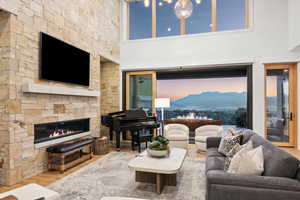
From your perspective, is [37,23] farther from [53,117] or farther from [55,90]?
[53,117]

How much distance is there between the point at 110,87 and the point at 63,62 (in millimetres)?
2408

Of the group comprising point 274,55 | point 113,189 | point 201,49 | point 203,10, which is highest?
point 203,10

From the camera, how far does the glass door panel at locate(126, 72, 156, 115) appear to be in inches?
241

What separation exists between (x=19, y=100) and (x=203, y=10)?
5631 millimetres

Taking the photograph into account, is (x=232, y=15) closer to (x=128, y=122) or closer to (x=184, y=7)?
(x=184, y=7)

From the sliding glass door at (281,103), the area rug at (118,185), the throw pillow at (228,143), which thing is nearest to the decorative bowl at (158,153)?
the area rug at (118,185)

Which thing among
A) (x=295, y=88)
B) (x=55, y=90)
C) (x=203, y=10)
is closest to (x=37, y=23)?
(x=55, y=90)

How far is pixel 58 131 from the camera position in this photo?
3807 mm

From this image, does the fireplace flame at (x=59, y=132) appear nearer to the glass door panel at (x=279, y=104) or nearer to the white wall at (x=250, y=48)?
the white wall at (x=250, y=48)

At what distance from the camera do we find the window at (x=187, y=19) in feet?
17.9

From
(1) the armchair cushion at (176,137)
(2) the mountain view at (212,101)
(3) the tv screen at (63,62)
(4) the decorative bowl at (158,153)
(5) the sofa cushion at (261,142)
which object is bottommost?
(1) the armchair cushion at (176,137)

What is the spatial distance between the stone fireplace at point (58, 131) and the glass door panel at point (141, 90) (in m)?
1.97

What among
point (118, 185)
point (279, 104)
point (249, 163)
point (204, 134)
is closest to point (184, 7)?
point (249, 163)

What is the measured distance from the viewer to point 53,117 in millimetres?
3598
